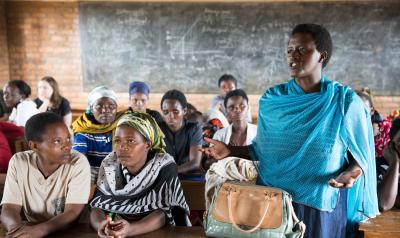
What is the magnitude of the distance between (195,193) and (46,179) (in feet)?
2.79

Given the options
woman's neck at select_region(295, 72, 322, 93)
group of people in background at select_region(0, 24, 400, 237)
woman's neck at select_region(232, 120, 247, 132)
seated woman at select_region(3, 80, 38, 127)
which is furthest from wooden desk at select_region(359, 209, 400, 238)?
seated woman at select_region(3, 80, 38, 127)

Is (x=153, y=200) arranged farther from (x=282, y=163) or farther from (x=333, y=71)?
(x=333, y=71)

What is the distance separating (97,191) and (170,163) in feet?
1.24

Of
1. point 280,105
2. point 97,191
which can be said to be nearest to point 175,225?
point 97,191

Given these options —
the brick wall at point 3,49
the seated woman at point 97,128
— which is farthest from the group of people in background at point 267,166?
the brick wall at point 3,49

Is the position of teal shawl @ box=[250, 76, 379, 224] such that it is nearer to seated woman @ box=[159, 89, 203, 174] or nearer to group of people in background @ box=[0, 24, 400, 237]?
group of people in background @ box=[0, 24, 400, 237]

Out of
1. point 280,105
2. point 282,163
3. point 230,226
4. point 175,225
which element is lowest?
point 175,225

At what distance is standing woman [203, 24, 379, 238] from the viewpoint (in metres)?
1.58

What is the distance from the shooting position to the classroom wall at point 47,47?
6602mm

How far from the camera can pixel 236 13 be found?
639 cm

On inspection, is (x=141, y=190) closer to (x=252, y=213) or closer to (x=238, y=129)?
(x=252, y=213)

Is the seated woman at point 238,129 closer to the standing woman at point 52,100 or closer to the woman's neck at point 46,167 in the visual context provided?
the woman's neck at point 46,167

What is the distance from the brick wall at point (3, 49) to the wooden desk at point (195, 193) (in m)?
5.50

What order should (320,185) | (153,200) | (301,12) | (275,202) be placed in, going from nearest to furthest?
(275,202) → (320,185) → (153,200) → (301,12)
